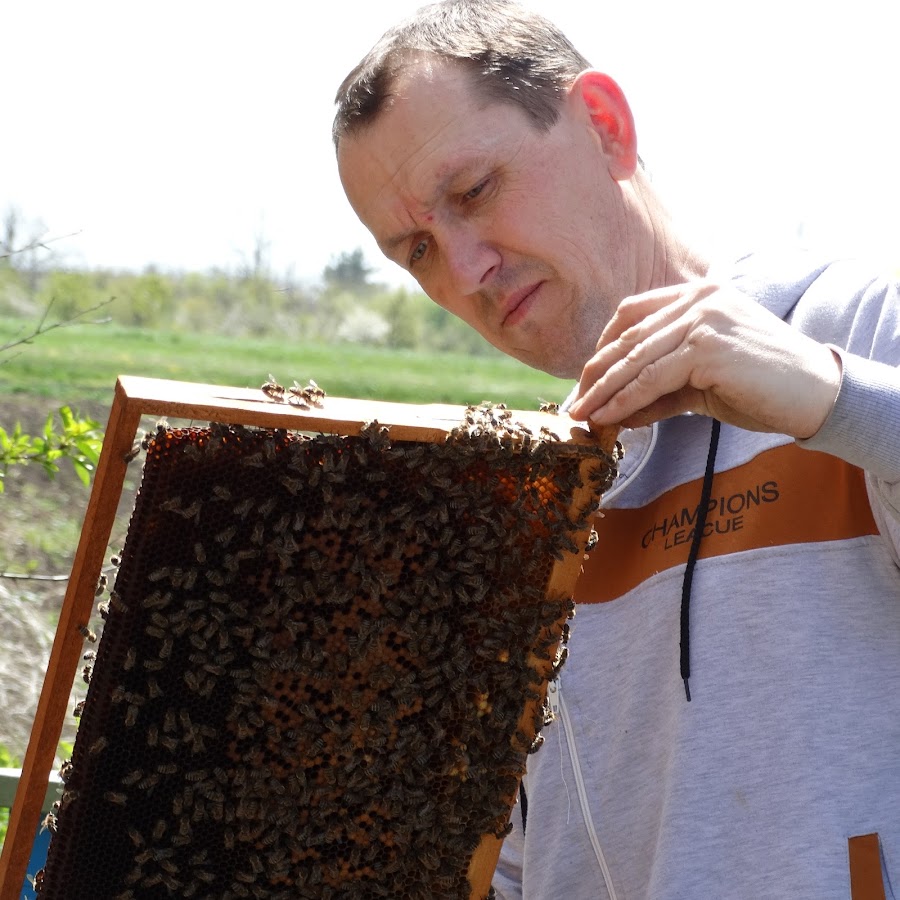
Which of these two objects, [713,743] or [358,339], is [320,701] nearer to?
[713,743]

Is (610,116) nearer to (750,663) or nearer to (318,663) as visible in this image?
(750,663)

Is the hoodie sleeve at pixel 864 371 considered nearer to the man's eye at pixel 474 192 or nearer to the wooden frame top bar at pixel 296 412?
the wooden frame top bar at pixel 296 412

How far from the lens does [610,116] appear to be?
278 centimetres

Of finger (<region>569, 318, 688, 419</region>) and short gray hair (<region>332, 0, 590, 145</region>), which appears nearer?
finger (<region>569, 318, 688, 419</region>)

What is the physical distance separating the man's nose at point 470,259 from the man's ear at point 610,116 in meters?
0.44

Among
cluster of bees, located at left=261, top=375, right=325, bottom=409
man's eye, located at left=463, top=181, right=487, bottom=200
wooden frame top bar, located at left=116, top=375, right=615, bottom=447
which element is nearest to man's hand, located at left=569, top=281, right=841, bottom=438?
wooden frame top bar, located at left=116, top=375, right=615, bottom=447

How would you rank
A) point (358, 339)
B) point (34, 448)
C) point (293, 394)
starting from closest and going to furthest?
point (293, 394) → point (34, 448) → point (358, 339)

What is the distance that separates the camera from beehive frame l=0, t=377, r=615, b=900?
1.84m

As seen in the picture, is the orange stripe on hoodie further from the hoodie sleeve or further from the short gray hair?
the short gray hair

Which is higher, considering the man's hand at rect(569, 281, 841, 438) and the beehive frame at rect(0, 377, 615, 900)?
the man's hand at rect(569, 281, 841, 438)

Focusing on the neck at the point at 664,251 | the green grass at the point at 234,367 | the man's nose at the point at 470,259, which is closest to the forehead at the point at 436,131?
the man's nose at the point at 470,259

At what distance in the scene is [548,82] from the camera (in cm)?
275

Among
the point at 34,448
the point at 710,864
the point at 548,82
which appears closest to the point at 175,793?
the point at 710,864

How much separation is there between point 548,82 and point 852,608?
1.58 meters
